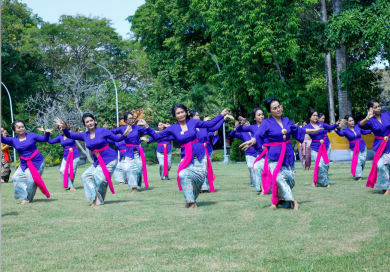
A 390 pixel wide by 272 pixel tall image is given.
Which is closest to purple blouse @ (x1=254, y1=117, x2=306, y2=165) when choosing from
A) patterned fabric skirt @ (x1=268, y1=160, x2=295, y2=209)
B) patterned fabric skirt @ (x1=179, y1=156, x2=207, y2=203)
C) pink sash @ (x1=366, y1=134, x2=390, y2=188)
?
patterned fabric skirt @ (x1=268, y1=160, x2=295, y2=209)

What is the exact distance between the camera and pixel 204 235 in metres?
5.84

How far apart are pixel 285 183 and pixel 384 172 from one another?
9.25ft

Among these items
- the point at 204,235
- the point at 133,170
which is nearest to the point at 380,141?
the point at 204,235

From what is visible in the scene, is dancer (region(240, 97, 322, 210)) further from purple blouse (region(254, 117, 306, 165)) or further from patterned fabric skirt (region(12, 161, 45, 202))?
patterned fabric skirt (region(12, 161, 45, 202))

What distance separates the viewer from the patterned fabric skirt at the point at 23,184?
33.8 feet

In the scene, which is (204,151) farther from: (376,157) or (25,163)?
(25,163)

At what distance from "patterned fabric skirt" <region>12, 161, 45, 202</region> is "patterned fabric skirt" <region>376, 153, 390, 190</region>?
7262 millimetres

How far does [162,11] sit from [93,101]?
27.3 ft

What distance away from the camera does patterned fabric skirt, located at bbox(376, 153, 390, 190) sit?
9430 millimetres

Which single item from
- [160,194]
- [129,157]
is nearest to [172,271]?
[160,194]

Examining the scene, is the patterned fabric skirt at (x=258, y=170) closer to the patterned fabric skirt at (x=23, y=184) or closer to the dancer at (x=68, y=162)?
the patterned fabric skirt at (x=23, y=184)

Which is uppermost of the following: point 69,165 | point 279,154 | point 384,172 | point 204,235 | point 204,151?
point 204,151

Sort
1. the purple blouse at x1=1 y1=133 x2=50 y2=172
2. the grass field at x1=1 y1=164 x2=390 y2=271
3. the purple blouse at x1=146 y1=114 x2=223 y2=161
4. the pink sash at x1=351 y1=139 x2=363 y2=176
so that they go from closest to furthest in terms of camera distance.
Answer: the grass field at x1=1 y1=164 x2=390 y2=271 < the purple blouse at x1=146 y1=114 x2=223 y2=161 < the purple blouse at x1=1 y1=133 x2=50 y2=172 < the pink sash at x1=351 y1=139 x2=363 y2=176

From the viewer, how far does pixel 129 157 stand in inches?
502
